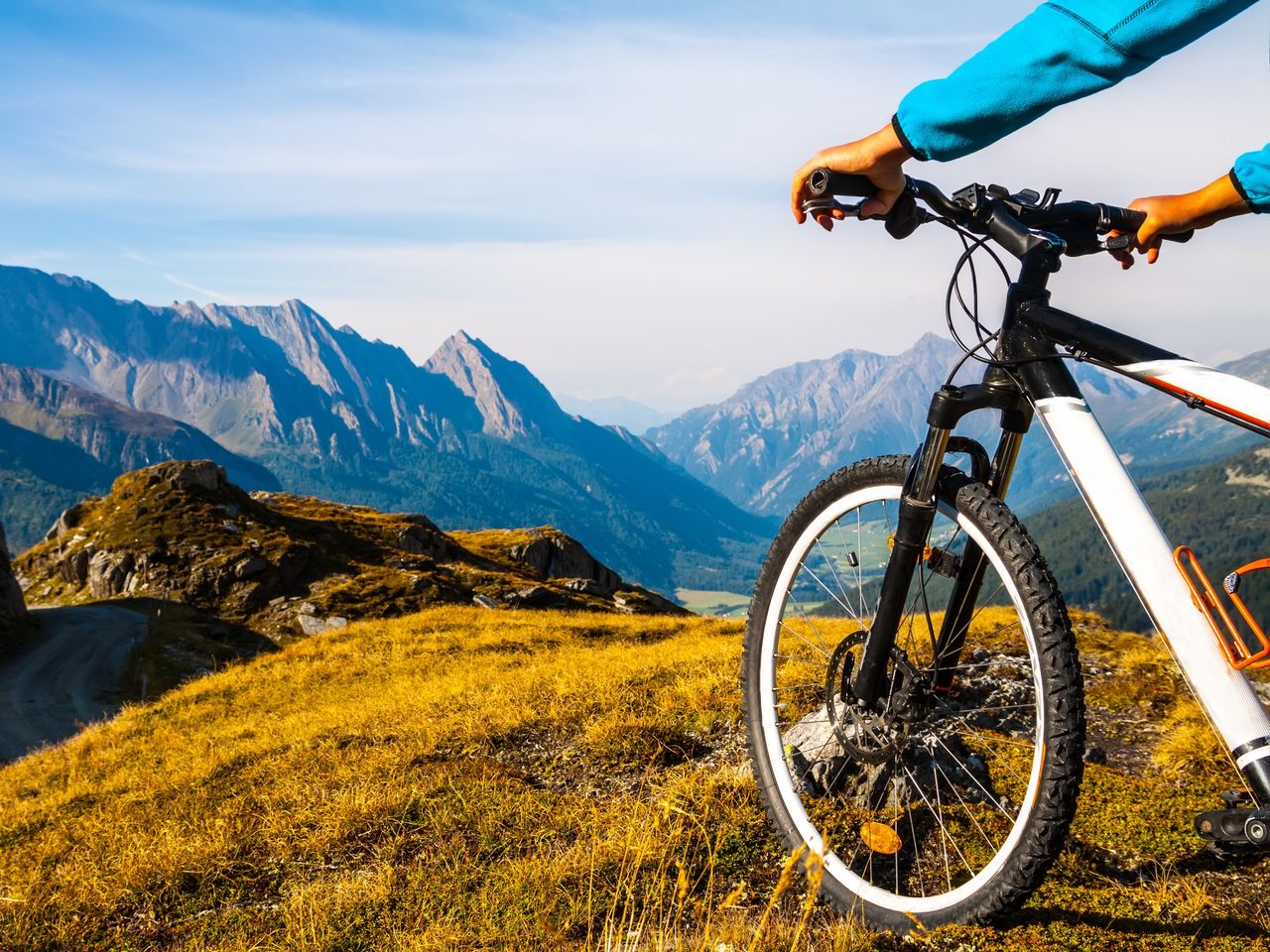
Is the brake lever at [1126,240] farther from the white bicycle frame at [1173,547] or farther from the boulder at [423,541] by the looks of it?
the boulder at [423,541]

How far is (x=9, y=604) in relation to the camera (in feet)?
128

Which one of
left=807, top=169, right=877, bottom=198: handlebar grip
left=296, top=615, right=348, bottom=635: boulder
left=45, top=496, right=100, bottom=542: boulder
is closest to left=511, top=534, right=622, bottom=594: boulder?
left=296, top=615, right=348, bottom=635: boulder

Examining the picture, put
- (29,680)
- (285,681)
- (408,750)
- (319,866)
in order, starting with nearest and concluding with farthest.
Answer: (319,866) → (408,750) → (285,681) → (29,680)

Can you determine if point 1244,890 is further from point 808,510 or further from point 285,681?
point 285,681

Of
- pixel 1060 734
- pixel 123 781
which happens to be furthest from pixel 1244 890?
pixel 123 781

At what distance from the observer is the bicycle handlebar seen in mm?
3225

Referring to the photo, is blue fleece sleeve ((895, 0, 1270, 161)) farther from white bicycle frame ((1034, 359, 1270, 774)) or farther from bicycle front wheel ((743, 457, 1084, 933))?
bicycle front wheel ((743, 457, 1084, 933))

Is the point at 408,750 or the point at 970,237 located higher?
the point at 970,237

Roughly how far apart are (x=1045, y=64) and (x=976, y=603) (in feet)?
7.89

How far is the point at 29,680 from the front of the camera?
3303cm

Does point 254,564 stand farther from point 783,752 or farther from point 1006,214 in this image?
point 1006,214

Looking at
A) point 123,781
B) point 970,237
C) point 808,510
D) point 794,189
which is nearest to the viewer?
point 794,189

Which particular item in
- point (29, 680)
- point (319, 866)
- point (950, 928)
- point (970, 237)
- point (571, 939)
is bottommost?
point (950, 928)

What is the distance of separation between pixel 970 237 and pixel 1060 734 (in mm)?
2202
